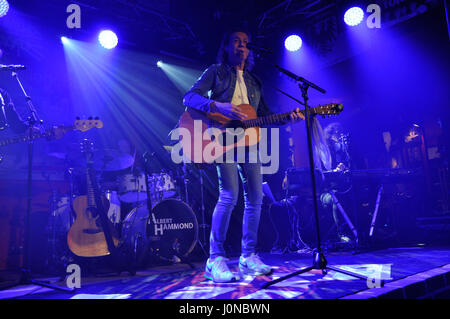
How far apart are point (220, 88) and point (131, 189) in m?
2.90

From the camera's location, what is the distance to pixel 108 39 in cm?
641

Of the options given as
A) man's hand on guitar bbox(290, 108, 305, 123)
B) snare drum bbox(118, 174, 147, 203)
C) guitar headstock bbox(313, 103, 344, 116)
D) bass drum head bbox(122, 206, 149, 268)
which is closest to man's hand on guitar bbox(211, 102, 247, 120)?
man's hand on guitar bbox(290, 108, 305, 123)

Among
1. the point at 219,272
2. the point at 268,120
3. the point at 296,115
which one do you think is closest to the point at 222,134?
the point at 268,120

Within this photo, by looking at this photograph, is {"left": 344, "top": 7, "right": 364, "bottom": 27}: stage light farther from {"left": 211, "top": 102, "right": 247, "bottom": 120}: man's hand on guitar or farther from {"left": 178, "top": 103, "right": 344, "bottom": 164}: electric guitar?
{"left": 211, "top": 102, "right": 247, "bottom": 120}: man's hand on guitar

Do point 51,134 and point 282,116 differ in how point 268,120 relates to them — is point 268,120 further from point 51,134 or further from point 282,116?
point 51,134

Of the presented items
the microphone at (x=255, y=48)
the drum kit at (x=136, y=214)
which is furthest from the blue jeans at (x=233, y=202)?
the drum kit at (x=136, y=214)

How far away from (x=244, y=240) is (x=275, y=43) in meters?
5.23

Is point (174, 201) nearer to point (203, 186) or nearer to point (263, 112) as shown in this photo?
point (203, 186)

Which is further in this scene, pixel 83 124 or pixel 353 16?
pixel 353 16

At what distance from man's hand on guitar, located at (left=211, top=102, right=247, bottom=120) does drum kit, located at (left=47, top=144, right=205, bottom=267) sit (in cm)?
187

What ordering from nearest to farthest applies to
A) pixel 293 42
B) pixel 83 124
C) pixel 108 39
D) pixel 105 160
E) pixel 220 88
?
pixel 220 88 < pixel 83 124 < pixel 105 160 < pixel 108 39 < pixel 293 42

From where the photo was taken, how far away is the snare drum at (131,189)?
5.43 meters

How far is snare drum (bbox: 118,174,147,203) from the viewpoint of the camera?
17.8ft

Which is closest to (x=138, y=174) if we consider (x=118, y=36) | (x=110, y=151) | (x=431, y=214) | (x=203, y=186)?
(x=110, y=151)
